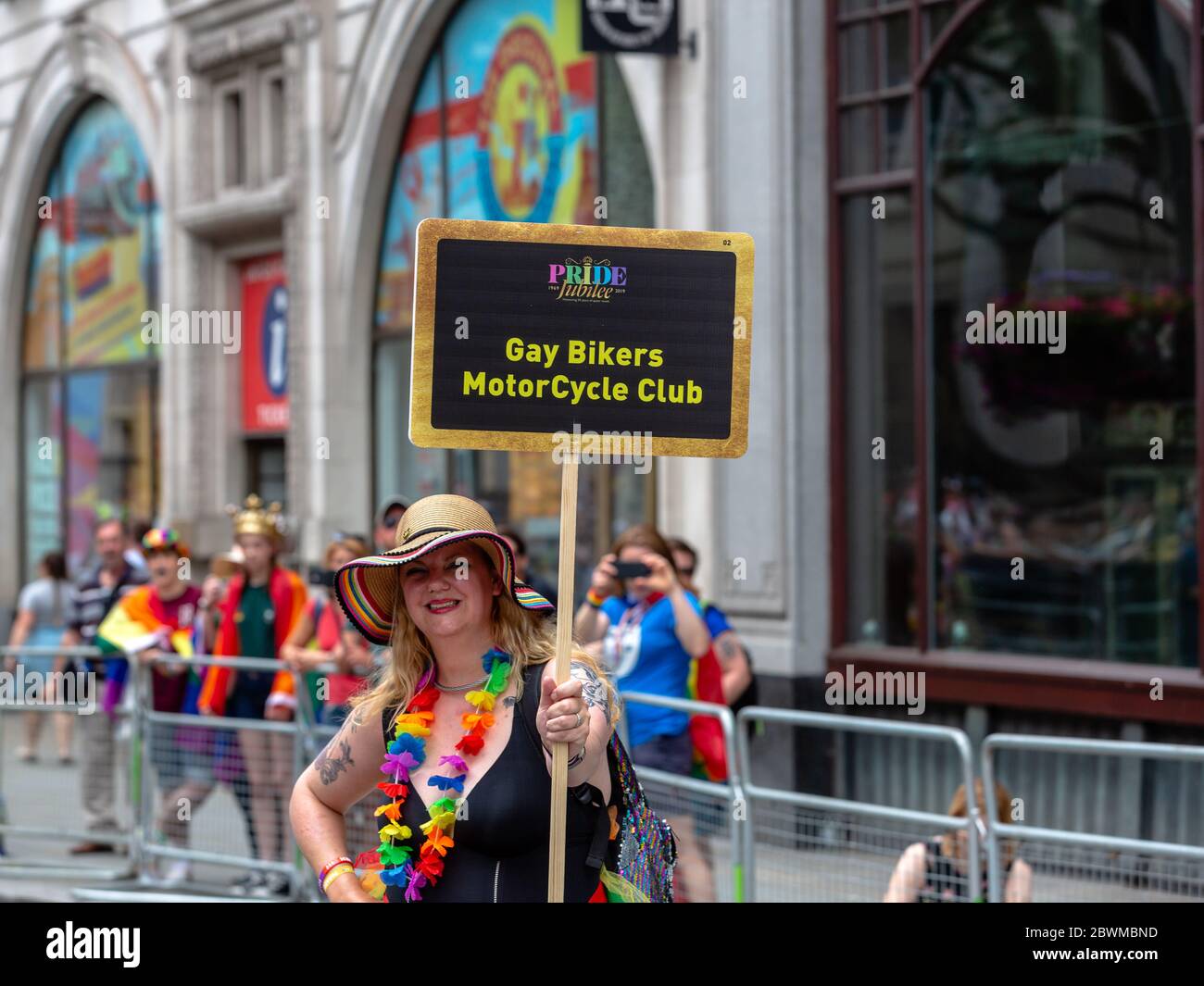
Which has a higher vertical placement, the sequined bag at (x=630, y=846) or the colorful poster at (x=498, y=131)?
the colorful poster at (x=498, y=131)

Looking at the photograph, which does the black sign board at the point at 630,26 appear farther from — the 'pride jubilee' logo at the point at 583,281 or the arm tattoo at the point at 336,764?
the arm tattoo at the point at 336,764

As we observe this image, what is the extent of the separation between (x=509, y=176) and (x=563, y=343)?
10.4m

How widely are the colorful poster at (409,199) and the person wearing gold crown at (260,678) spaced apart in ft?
17.0

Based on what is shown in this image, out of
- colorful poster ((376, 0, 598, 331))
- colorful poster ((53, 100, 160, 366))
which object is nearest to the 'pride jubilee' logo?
colorful poster ((376, 0, 598, 331))

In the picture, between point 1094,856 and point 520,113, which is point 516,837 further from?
point 520,113

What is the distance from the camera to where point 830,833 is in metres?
7.50

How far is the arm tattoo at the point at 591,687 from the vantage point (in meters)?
4.06

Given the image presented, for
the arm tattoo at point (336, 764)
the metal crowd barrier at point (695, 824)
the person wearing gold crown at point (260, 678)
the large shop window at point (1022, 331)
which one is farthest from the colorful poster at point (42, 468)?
the arm tattoo at point (336, 764)

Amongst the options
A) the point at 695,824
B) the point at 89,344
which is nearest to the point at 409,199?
the point at 89,344

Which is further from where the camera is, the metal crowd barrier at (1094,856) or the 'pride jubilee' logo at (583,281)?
Answer: the metal crowd barrier at (1094,856)

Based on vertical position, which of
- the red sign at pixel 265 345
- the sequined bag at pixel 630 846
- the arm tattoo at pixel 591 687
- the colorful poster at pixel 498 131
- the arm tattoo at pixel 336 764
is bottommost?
the sequined bag at pixel 630 846
